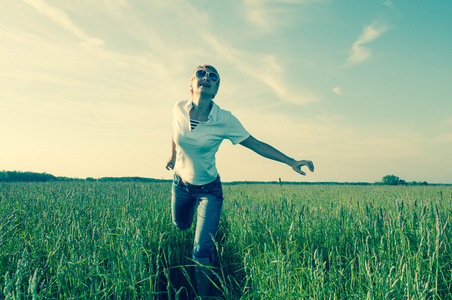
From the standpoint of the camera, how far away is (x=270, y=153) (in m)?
3.43

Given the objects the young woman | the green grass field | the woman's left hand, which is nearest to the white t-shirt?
the young woman

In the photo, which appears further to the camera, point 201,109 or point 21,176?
point 21,176

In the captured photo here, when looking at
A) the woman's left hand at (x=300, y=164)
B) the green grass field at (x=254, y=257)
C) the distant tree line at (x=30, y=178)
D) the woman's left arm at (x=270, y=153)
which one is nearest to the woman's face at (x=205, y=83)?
the woman's left arm at (x=270, y=153)

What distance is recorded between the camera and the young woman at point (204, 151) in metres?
3.21

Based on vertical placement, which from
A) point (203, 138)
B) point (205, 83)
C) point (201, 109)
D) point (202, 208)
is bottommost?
point (202, 208)

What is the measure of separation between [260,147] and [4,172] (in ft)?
95.0

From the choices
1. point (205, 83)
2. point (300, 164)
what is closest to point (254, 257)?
point (300, 164)

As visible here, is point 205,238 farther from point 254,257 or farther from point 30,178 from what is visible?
point 30,178

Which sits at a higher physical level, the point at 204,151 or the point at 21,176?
the point at 204,151

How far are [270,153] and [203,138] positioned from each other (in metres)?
0.75

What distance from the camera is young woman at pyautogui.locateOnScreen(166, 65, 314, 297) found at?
126 inches

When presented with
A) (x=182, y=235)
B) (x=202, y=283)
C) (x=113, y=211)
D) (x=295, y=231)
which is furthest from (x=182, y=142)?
(x=113, y=211)

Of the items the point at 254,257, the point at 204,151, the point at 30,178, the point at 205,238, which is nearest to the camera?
the point at 205,238

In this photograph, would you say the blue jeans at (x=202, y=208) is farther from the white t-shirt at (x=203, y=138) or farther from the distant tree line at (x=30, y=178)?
the distant tree line at (x=30, y=178)
